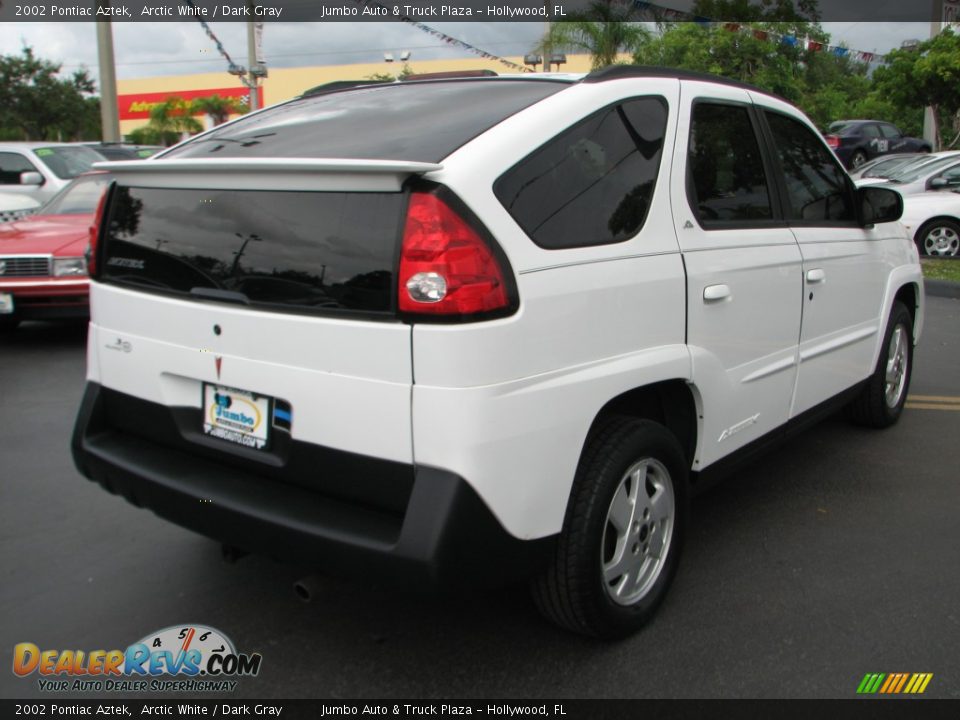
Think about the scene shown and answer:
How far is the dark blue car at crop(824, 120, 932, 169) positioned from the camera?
1055 inches

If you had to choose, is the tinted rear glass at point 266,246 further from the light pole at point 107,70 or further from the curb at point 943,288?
the light pole at point 107,70

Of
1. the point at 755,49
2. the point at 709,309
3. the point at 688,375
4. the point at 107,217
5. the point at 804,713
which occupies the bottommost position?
the point at 804,713

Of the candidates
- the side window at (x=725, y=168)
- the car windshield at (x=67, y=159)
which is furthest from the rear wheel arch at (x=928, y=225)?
the car windshield at (x=67, y=159)

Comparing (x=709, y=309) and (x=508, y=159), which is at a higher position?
(x=508, y=159)

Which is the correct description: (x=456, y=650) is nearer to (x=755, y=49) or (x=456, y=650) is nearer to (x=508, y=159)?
(x=508, y=159)

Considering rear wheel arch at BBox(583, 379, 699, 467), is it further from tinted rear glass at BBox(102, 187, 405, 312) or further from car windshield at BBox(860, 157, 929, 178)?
car windshield at BBox(860, 157, 929, 178)

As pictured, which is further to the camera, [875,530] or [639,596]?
[875,530]

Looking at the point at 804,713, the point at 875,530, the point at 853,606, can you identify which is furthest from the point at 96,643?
the point at 875,530

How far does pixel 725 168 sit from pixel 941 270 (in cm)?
936

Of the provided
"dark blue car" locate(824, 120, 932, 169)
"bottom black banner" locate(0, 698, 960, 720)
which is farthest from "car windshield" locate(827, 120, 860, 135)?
"bottom black banner" locate(0, 698, 960, 720)

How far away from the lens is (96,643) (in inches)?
113

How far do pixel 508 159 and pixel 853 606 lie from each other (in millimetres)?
2015

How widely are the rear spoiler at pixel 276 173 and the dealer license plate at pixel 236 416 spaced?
618 mm

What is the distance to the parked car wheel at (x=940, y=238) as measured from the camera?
12.3 metres
